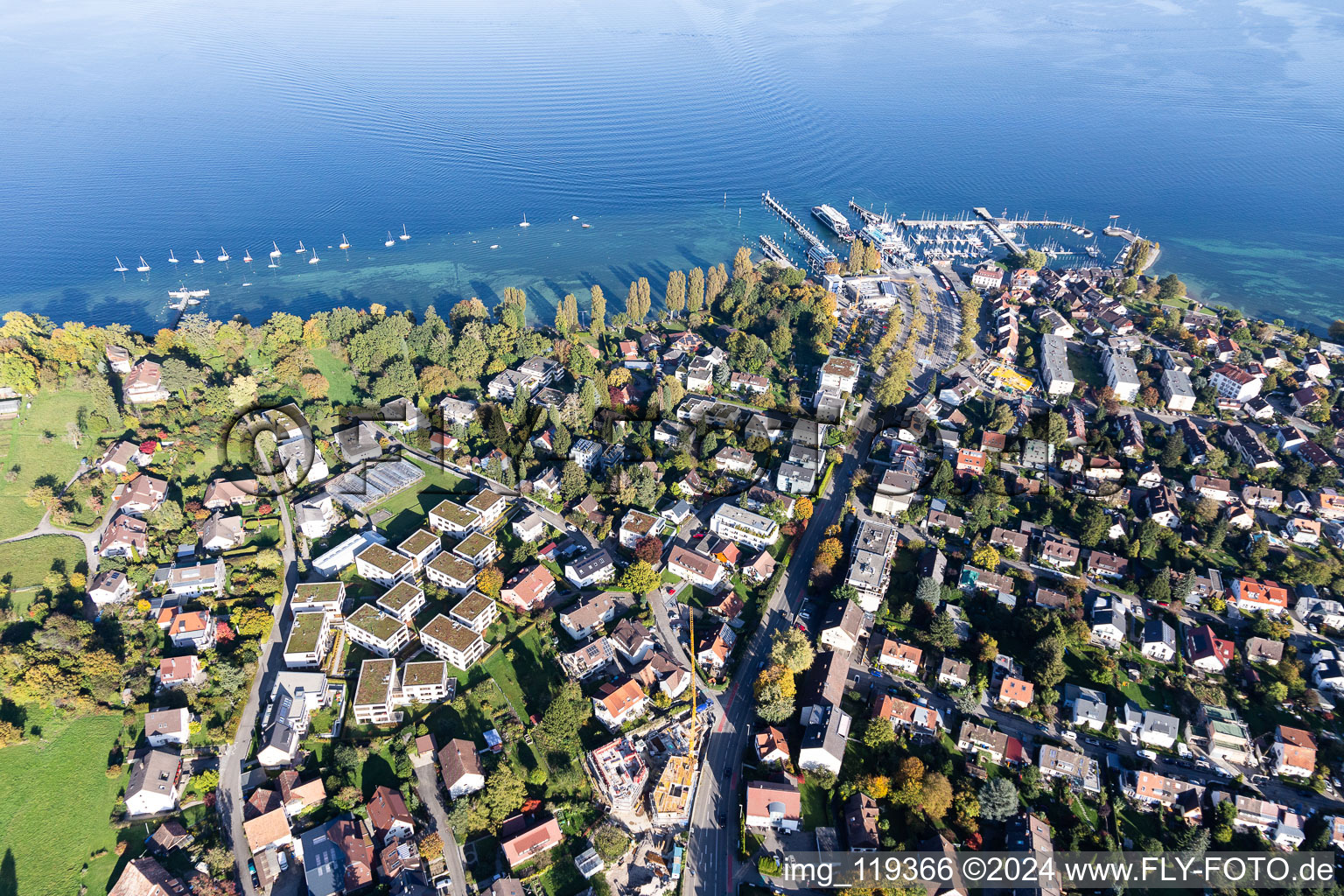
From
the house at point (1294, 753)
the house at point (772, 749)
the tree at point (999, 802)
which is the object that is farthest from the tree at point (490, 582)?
the house at point (1294, 753)

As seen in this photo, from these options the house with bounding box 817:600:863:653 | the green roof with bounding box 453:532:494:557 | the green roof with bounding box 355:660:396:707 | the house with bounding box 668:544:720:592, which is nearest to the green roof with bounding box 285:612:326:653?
the green roof with bounding box 355:660:396:707

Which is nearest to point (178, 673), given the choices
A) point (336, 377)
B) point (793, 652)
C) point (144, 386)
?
point (144, 386)

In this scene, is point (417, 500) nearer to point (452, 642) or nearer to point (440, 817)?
point (452, 642)

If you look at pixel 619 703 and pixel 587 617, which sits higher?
pixel 587 617

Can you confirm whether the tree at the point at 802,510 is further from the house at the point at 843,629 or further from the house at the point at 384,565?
the house at the point at 384,565

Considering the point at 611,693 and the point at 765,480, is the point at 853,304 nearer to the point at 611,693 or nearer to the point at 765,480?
the point at 765,480

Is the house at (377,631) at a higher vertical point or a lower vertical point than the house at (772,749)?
higher
